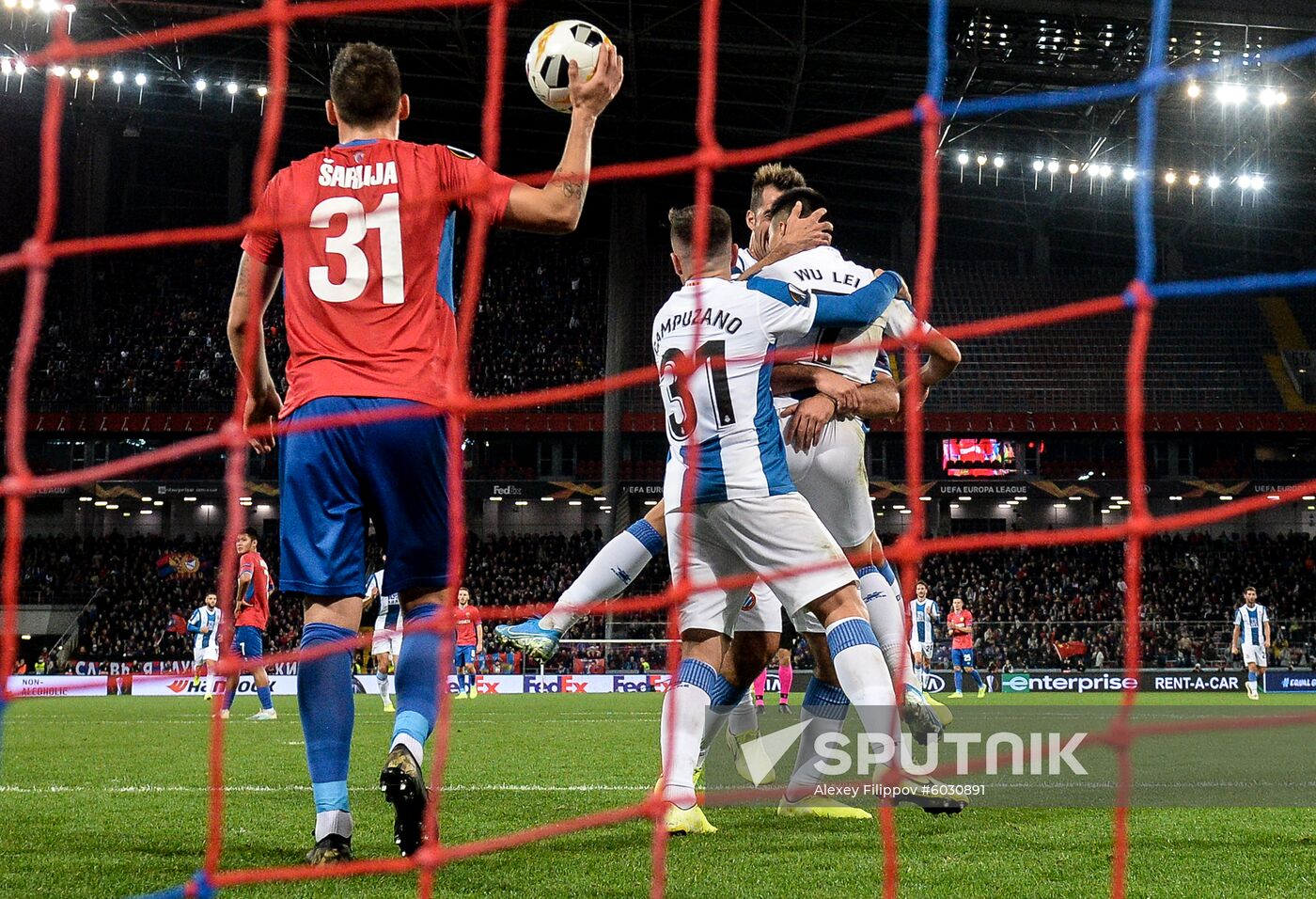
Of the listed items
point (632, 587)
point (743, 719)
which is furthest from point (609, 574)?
point (632, 587)

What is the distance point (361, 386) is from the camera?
3.39 meters

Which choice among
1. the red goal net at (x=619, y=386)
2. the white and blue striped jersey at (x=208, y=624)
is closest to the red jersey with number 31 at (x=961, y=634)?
the white and blue striped jersey at (x=208, y=624)

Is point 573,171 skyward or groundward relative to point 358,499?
skyward

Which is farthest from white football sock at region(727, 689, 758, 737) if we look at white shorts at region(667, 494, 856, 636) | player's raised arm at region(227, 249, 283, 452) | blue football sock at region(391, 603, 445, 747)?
player's raised arm at region(227, 249, 283, 452)

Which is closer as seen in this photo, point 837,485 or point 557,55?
point 557,55

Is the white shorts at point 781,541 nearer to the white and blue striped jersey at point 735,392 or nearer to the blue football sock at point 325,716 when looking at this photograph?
the white and blue striped jersey at point 735,392

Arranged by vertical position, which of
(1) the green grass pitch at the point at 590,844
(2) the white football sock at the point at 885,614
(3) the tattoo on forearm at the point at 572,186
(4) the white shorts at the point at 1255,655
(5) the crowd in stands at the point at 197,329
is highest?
(5) the crowd in stands at the point at 197,329

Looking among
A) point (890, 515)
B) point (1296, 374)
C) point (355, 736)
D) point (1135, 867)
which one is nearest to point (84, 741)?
point (355, 736)

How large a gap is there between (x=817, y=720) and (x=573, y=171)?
3009mm

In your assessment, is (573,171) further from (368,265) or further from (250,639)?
(250,639)

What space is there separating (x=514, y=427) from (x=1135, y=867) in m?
31.0

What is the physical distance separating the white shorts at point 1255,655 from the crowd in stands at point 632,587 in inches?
306

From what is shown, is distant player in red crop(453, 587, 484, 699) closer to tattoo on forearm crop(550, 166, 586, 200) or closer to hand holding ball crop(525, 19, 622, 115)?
hand holding ball crop(525, 19, 622, 115)

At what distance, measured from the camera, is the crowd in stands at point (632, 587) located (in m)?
30.8
